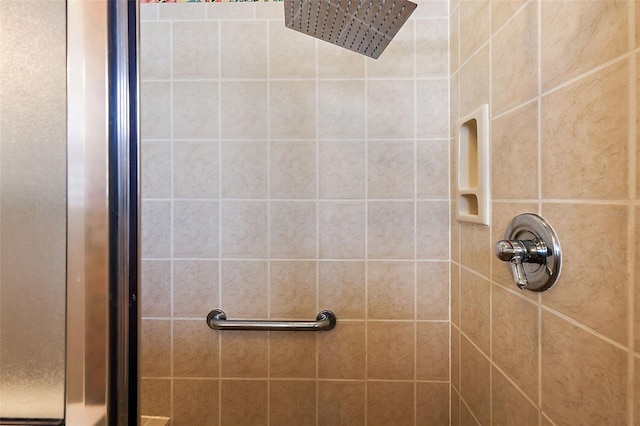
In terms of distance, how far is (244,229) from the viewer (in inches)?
36.9

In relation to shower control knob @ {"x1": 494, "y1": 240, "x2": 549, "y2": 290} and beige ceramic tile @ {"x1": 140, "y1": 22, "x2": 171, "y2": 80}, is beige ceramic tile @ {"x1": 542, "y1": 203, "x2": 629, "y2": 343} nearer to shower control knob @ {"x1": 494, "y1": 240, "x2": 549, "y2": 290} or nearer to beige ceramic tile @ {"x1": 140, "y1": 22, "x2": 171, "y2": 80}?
shower control knob @ {"x1": 494, "y1": 240, "x2": 549, "y2": 290}

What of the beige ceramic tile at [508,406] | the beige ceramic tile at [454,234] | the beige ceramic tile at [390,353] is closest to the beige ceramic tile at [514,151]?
the beige ceramic tile at [454,234]

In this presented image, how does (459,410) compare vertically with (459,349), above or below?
below

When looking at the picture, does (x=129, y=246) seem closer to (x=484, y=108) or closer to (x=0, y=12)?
(x=0, y=12)

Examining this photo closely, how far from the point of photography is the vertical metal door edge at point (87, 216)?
12.0 inches

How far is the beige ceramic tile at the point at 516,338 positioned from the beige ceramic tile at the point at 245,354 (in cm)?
68

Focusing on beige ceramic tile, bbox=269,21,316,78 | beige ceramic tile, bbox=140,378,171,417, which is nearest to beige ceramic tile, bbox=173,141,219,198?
beige ceramic tile, bbox=269,21,316,78

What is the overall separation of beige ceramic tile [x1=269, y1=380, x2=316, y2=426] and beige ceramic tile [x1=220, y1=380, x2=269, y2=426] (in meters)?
0.03

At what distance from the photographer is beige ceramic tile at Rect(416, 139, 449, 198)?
0.93 meters

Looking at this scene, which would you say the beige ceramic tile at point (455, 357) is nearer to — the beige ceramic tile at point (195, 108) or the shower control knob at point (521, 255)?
the shower control knob at point (521, 255)

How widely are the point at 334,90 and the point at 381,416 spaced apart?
110cm

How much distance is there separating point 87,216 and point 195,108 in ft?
2.46

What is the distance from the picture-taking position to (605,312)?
0.42 m

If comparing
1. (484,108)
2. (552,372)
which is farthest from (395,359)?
(484,108)
